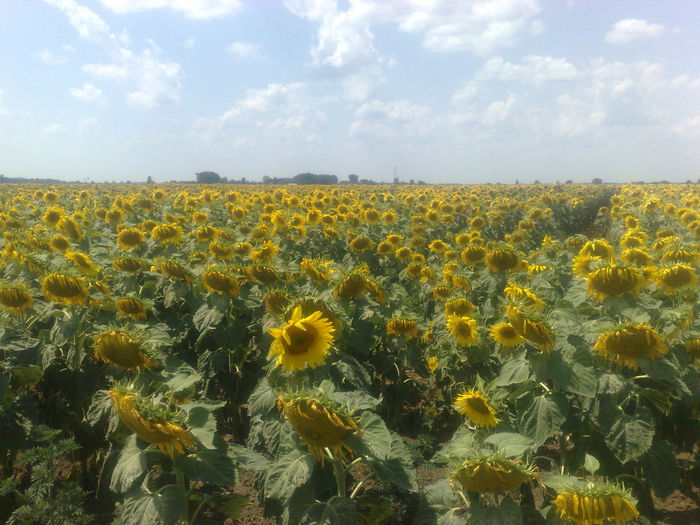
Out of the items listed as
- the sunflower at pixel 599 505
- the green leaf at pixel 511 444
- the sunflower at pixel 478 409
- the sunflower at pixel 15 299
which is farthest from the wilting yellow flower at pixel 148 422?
the sunflower at pixel 15 299

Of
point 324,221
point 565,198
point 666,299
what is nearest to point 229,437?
point 666,299

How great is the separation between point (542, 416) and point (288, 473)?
4.51 feet

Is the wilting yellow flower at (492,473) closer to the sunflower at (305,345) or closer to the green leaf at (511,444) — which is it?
the green leaf at (511,444)

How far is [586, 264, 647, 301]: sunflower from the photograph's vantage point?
2.95 meters

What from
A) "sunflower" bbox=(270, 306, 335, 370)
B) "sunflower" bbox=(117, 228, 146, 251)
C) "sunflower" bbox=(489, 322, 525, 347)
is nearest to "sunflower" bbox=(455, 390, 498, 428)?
"sunflower" bbox=(489, 322, 525, 347)

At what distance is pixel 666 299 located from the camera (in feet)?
13.0

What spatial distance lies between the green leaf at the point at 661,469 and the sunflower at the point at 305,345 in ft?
6.57

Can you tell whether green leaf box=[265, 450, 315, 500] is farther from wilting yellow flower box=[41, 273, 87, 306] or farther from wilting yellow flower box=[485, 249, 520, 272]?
wilting yellow flower box=[485, 249, 520, 272]

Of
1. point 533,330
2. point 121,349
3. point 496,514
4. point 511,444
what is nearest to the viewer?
point 496,514

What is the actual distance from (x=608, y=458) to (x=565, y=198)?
17.6m

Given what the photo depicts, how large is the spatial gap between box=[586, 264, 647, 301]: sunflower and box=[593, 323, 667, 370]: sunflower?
23.3 inches

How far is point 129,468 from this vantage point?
1822 millimetres

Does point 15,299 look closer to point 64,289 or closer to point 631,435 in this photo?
point 64,289

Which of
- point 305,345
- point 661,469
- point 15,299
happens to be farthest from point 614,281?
point 15,299
